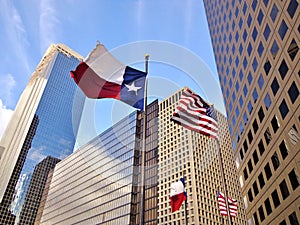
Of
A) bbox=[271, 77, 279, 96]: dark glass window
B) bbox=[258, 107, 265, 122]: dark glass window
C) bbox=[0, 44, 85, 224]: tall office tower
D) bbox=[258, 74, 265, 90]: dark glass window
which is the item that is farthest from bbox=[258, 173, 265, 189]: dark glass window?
bbox=[0, 44, 85, 224]: tall office tower

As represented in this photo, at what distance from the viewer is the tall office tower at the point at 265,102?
1115 inches

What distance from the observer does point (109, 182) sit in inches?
4077

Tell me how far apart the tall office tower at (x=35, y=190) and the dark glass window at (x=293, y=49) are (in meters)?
165

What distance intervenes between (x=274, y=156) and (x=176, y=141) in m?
84.0

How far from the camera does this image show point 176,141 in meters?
116

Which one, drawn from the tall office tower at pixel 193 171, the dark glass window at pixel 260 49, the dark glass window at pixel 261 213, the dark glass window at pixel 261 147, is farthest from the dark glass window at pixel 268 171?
the tall office tower at pixel 193 171

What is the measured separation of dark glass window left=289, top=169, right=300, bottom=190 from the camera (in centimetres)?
2688

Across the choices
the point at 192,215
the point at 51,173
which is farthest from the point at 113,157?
the point at 51,173

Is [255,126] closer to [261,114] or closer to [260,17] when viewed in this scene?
[261,114]

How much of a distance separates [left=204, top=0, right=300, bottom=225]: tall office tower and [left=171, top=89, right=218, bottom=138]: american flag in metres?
12.7

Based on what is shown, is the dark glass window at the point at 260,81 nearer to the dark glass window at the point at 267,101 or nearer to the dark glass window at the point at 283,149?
the dark glass window at the point at 267,101

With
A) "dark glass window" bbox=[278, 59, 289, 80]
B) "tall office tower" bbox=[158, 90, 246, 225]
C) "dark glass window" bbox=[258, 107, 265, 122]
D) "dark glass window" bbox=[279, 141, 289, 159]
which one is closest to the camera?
"dark glass window" bbox=[279, 141, 289, 159]

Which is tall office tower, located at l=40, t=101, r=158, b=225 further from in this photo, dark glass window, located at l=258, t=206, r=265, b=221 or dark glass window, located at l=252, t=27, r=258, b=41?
dark glass window, located at l=258, t=206, r=265, b=221

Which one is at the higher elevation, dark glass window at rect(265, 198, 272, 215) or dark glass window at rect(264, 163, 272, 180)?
dark glass window at rect(264, 163, 272, 180)
